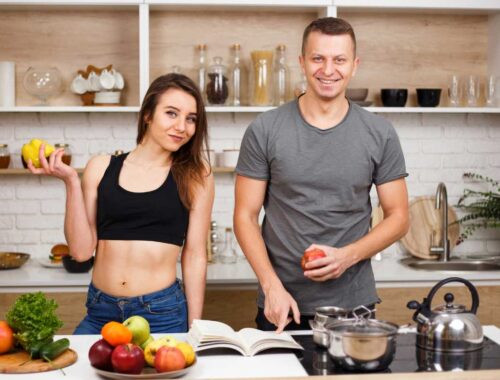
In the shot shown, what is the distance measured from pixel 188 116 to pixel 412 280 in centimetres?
164

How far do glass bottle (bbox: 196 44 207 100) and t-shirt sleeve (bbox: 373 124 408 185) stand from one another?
5.41 feet

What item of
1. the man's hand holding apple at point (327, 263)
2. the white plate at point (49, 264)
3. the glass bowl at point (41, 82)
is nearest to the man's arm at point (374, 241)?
the man's hand holding apple at point (327, 263)

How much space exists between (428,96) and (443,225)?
0.72m

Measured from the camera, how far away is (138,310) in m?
2.85

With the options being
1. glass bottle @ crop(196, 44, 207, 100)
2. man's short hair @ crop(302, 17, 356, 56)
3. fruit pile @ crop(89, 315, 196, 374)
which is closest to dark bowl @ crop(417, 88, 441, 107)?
glass bottle @ crop(196, 44, 207, 100)

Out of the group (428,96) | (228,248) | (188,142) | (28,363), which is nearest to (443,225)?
(428,96)

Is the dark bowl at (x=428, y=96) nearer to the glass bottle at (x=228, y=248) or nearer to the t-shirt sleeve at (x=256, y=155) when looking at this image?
the glass bottle at (x=228, y=248)

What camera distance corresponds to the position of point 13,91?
174 inches

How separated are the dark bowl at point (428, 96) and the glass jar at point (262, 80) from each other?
0.81 metres

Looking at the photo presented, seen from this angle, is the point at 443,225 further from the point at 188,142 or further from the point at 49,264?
the point at 49,264

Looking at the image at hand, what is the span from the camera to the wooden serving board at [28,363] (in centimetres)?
221

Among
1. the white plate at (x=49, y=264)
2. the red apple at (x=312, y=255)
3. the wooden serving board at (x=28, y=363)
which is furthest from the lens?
the white plate at (x=49, y=264)

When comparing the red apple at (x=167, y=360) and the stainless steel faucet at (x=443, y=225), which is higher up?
the stainless steel faucet at (x=443, y=225)

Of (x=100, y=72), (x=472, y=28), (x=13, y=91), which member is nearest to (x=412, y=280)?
(x=472, y=28)
